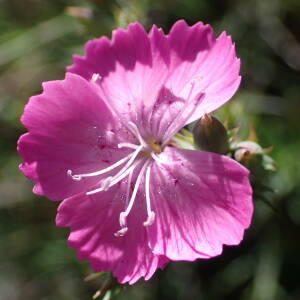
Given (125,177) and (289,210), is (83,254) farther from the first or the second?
(289,210)

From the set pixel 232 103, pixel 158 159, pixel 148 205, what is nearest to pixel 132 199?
pixel 148 205

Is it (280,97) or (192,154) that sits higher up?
(192,154)

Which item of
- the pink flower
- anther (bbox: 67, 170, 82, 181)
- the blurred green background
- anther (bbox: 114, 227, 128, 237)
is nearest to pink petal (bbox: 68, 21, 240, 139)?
the pink flower

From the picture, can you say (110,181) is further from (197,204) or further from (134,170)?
(197,204)

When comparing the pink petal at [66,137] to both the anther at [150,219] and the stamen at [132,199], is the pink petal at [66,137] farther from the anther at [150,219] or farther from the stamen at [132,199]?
the anther at [150,219]

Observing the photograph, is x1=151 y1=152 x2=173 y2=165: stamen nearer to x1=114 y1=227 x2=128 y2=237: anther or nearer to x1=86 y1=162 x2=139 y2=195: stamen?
x1=86 y1=162 x2=139 y2=195: stamen

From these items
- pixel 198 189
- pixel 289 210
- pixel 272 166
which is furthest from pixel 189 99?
pixel 289 210
